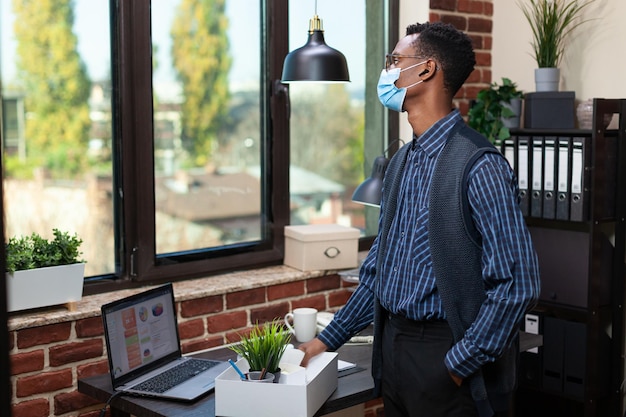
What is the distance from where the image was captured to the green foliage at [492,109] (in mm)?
A: 3568

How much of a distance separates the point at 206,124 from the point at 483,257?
1.63m

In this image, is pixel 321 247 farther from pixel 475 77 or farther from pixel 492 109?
pixel 475 77

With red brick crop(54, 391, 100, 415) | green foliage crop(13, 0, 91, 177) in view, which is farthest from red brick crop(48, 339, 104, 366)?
green foliage crop(13, 0, 91, 177)

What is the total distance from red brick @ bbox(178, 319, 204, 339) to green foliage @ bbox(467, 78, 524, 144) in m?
1.47

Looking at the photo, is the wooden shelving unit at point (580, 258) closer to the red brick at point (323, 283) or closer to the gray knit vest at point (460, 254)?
the red brick at point (323, 283)

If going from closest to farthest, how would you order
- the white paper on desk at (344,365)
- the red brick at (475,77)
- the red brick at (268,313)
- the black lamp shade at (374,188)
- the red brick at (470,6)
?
the white paper on desk at (344,365)
the black lamp shade at (374,188)
the red brick at (268,313)
the red brick at (470,6)
the red brick at (475,77)

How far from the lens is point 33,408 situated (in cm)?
266

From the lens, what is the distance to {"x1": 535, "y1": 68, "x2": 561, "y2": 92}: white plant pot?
3.54 m

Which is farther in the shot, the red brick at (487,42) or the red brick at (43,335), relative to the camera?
the red brick at (487,42)

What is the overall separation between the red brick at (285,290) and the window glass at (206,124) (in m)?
0.26

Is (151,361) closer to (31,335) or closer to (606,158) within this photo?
(31,335)

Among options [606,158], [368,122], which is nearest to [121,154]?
[368,122]

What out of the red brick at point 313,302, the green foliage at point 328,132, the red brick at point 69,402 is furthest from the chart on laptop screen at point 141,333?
the green foliage at point 328,132

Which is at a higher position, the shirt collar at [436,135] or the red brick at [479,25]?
the red brick at [479,25]
